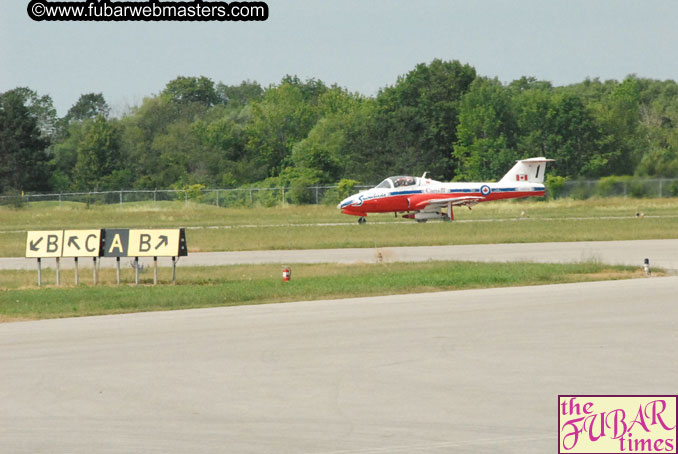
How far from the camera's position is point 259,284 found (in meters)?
24.9

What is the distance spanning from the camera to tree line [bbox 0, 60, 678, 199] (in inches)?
3888

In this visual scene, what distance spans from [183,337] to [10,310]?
21.8ft

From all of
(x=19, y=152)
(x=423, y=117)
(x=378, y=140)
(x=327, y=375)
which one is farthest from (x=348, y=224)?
(x=19, y=152)

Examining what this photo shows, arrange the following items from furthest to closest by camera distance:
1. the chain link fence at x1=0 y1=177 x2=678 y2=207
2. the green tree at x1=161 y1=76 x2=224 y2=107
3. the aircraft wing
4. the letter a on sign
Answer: the green tree at x1=161 y1=76 x2=224 y2=107 → the chain link fence at x1=0 y1=177 x2=678 y2=207 → the aircraft wing → the letter a on sign

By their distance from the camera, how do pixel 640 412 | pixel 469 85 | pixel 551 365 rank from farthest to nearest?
pixel 469 85 < pixel 551 365 < pixel 640 412

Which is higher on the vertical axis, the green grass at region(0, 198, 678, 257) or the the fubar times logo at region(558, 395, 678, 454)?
the green grass at region(0, 198, 678, 257)

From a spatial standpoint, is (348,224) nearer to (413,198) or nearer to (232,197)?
(413,198)

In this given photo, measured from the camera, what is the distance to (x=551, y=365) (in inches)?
499

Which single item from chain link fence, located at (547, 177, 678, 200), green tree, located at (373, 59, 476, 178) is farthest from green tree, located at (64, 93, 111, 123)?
chain link fence, located at (547, 177, 678, 200)

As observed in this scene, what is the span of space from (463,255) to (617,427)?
24.9m

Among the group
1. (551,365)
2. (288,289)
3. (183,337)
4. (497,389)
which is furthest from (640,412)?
(288,289)

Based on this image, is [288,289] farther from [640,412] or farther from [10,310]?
[640,412]

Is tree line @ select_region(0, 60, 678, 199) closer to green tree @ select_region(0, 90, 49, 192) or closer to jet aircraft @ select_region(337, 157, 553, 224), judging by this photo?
green tree @ select_region(0, 90, 49, 192)

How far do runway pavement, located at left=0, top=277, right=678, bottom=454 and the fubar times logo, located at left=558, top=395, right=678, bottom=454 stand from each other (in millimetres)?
325
